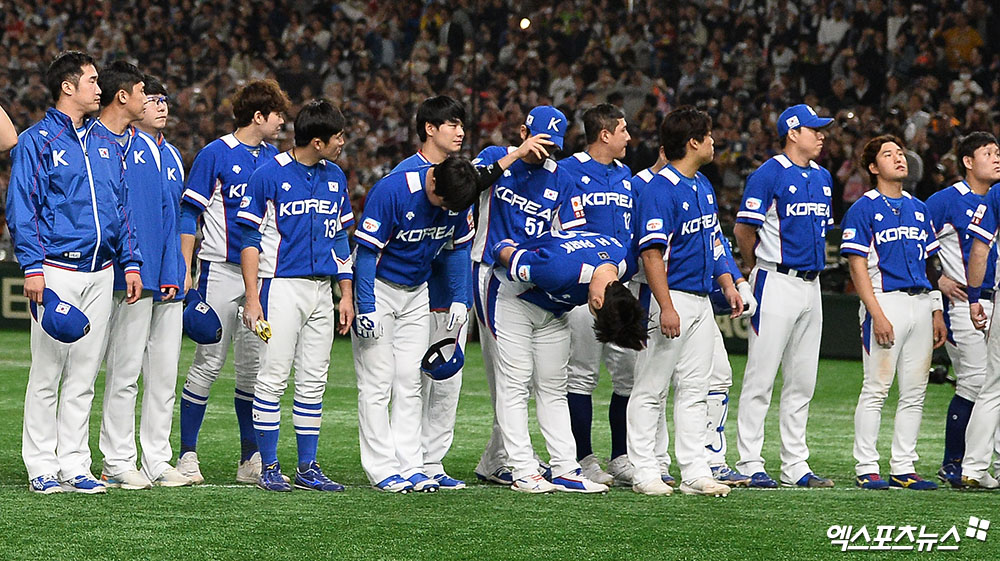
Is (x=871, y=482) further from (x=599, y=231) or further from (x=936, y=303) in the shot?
(x=599, y=231)

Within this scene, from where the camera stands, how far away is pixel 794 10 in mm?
16984

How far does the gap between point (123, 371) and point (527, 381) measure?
6.55 feet

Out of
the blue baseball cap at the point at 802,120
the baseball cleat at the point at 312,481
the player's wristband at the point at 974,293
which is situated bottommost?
the baseball cleat at the point at 312,481

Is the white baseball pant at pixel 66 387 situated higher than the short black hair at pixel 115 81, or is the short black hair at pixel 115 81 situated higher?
the short black hair at pixel 115 81

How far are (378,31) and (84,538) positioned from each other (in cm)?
1509

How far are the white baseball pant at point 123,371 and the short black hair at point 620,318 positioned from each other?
2240 millimetres

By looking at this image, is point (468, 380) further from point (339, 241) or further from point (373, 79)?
point (373, 79)

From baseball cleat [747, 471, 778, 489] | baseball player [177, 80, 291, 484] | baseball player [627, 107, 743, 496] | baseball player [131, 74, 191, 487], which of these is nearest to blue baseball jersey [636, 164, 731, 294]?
baseball player [627, 107, 743, 496]

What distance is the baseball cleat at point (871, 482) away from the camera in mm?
6715

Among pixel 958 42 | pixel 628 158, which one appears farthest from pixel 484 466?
pixel 958 42

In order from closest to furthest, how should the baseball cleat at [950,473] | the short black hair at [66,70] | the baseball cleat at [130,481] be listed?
the short black hair at [66,70], the baseball cleat at [130,481], the baseball cleat at [950,473]

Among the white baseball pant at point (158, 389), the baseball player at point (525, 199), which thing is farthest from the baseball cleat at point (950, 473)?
the white baseball pant at point (158, 389)

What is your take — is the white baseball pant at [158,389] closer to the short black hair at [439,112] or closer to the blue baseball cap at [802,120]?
the short black hair at [439,112]

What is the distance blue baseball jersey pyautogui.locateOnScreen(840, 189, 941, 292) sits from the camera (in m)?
6.84
